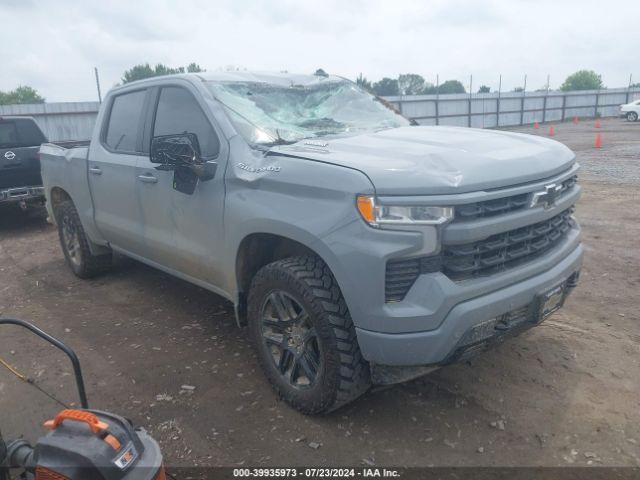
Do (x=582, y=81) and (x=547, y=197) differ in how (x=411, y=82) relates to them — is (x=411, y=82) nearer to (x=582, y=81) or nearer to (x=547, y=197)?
(x=582, y=81)

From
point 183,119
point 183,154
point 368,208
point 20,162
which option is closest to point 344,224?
point 368,208

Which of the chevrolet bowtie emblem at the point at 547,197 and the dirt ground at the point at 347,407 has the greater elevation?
the chevrolet bowtie emblem at the point at 547,197

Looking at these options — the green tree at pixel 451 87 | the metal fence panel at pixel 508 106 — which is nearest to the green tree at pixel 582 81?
the green tree at pixel 451 87

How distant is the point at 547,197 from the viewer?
9.31ft

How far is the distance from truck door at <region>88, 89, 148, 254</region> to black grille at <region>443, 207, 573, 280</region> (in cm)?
269

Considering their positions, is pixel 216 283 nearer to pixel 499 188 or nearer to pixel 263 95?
pixel 263 95

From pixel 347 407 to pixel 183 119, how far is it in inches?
87.8

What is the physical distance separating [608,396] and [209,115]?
296 cm

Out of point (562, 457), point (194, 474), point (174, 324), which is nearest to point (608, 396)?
point (562, 457)

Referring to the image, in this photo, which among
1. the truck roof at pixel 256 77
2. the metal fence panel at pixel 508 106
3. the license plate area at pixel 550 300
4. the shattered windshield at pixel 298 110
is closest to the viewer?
the license plate area at pixel 550 300

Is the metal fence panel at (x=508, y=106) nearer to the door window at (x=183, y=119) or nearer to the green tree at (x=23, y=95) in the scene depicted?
the door window at (x=183, y=119)

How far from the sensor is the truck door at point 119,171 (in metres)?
4.25

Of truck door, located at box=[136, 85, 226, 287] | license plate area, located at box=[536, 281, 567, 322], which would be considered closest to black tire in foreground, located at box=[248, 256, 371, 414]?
truck door, located at box=[136, 85, 226, 287]

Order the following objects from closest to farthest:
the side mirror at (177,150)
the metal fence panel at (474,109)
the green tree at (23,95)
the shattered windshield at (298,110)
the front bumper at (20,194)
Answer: the side mirror at (177,150) < the shattered windshield at (298,110) < the front bumper at (20,194) < the metal fence panel at (474,109) < the green tree at (23,95)
